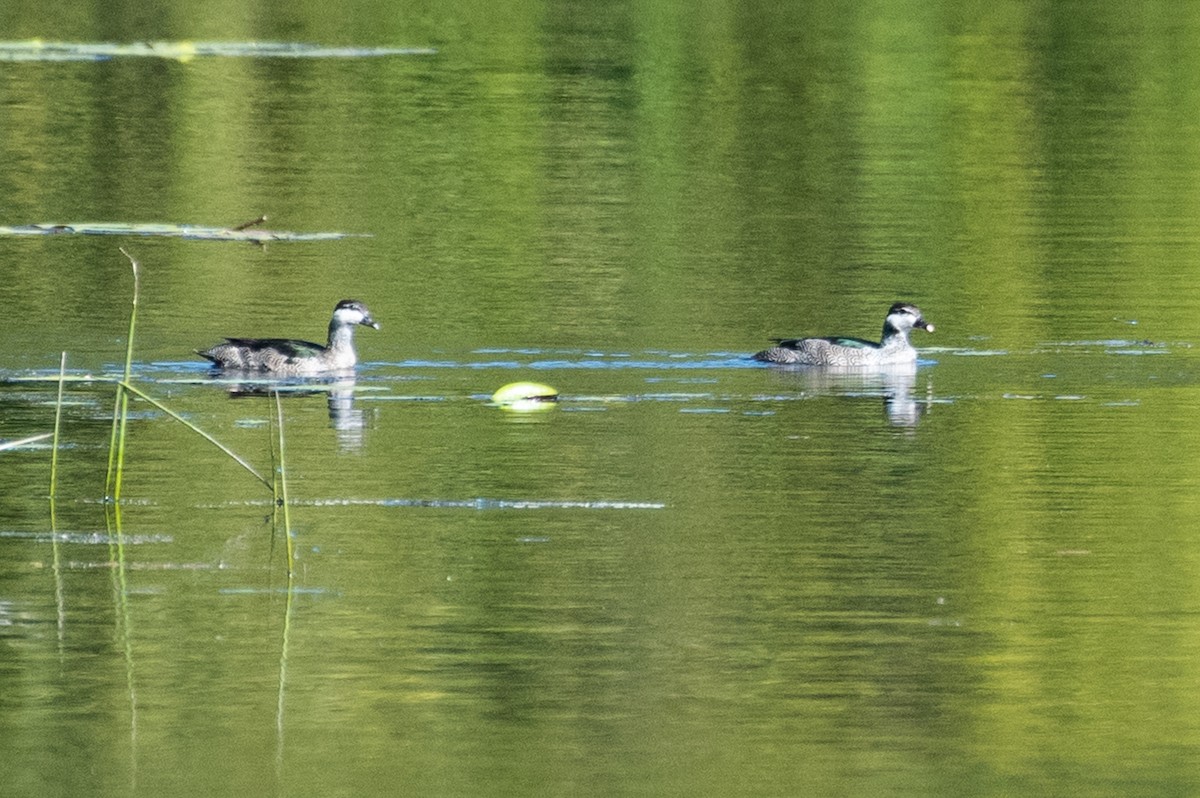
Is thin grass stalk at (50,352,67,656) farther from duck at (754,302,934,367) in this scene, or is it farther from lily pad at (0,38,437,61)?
lily pad at (0,38,437,61)

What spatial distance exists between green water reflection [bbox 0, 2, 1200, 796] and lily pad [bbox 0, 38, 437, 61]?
10.3 metres

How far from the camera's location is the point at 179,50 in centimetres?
5522

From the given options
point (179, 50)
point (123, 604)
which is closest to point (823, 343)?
point (123, 604)

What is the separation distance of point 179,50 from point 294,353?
33431 mm

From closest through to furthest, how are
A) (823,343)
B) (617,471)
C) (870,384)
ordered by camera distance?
(617,471) → (870,384) → (823,343)

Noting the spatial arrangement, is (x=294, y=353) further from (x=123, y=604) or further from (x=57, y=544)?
(x=123, y=604)

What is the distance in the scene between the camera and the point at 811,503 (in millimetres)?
17141

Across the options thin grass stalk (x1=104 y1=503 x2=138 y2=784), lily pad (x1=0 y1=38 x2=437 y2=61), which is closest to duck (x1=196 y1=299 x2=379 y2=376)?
thin grass stalk (x1=104 y1=503 x2=138 y2=784)

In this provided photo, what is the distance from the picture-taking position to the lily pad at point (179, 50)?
5453 centimetres

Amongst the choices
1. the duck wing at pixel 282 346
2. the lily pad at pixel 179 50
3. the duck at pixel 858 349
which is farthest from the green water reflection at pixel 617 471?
the lily pad at pixel 179 50

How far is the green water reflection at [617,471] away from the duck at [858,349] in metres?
0.27

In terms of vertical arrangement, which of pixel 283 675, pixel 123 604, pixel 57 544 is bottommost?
pixel 283 675

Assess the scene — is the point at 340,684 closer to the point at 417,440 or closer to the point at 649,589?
the point at 649,589

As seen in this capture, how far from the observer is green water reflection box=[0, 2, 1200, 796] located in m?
12.0
